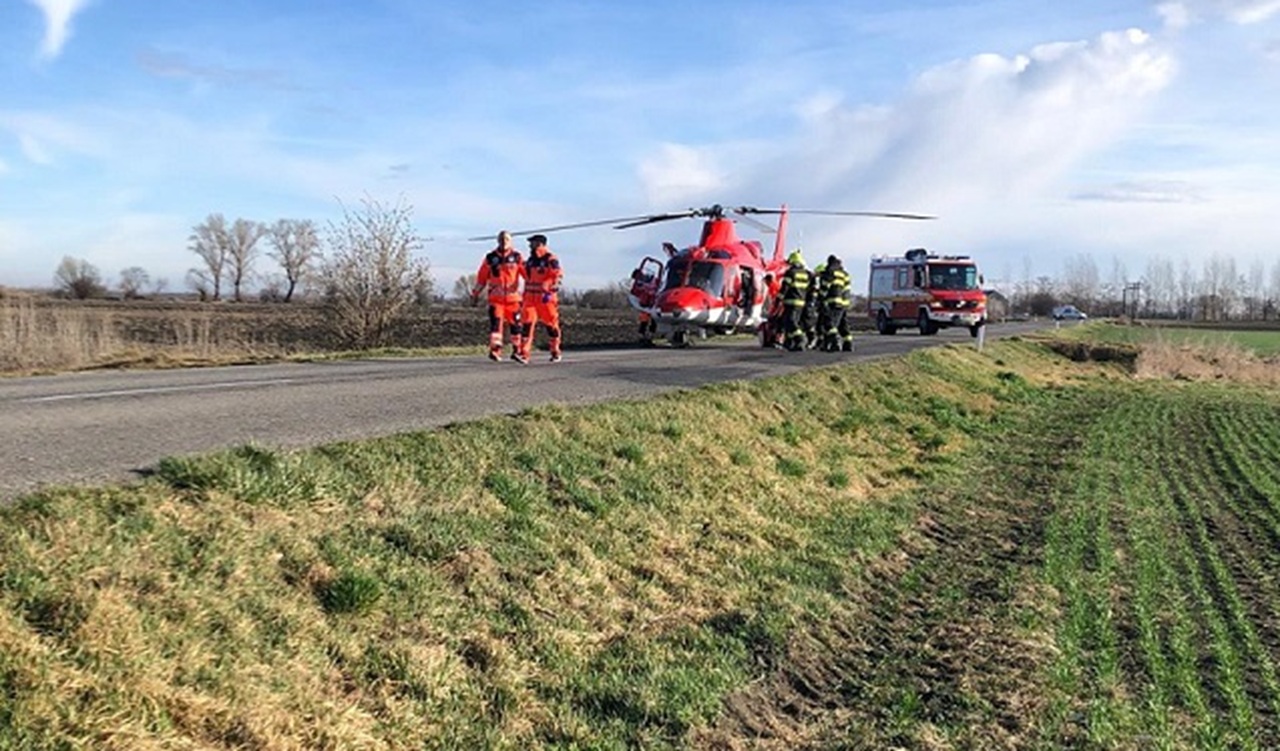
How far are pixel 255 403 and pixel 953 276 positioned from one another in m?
31.1

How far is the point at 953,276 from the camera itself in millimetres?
36156

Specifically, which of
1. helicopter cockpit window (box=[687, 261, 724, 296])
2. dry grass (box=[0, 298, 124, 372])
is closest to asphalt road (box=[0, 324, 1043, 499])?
dry grass (box=[0, 298, 124, 372])

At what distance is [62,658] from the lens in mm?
3729

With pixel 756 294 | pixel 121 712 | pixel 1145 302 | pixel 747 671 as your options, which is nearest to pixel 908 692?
pixel 747 671

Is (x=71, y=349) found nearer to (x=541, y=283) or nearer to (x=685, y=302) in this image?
(x=541, y=283)

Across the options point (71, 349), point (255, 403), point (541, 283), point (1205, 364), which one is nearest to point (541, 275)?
point (541, 283)

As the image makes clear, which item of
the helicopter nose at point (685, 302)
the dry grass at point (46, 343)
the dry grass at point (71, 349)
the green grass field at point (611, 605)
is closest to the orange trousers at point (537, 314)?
the green grass field at point (611, 605)

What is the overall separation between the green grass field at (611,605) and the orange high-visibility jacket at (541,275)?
3.91 meters

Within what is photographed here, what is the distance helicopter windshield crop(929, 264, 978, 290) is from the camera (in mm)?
35938

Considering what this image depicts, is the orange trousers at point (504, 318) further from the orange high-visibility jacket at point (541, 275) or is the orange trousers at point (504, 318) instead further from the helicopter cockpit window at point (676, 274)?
the helicopter cockpit window at point (676, 274)

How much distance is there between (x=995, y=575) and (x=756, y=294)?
16.2 m

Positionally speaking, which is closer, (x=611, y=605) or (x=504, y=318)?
(x=611, y=605)

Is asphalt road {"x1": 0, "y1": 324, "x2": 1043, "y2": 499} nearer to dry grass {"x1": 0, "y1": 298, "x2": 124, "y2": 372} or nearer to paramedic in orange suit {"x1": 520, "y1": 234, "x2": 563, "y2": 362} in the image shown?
paramedic in orange suit {"x1": 520, "y1": 234, "x2": 563, "y2": 362}

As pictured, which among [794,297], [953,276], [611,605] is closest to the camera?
[611,605]
